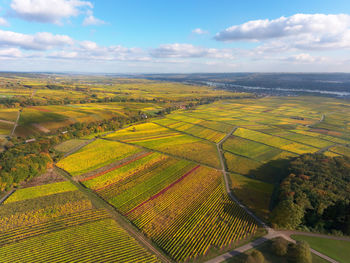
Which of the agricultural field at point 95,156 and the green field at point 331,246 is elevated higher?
the agricultural field at point 95,156

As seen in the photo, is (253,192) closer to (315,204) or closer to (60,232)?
(315,204)

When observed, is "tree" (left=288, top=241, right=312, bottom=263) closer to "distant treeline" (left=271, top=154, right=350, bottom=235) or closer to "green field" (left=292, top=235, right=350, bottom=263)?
"green field" (left=292, top=235, right=350, bottom=263)

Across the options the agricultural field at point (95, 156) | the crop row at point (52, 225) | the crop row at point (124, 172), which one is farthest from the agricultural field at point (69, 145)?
the crop row at point (52, 225)

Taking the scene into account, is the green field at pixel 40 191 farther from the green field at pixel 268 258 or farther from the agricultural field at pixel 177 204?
the green field at pixel 268 258

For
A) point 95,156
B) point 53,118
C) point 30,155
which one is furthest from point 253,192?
point 53,118

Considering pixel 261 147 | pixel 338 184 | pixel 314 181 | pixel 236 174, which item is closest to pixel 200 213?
pixel 236 174

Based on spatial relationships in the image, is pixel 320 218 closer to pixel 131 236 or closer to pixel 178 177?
pixel 178 177

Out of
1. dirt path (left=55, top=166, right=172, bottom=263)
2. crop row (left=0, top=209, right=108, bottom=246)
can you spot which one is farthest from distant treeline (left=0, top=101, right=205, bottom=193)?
crop row (left=0, top=209, right=108, bottom=246)
